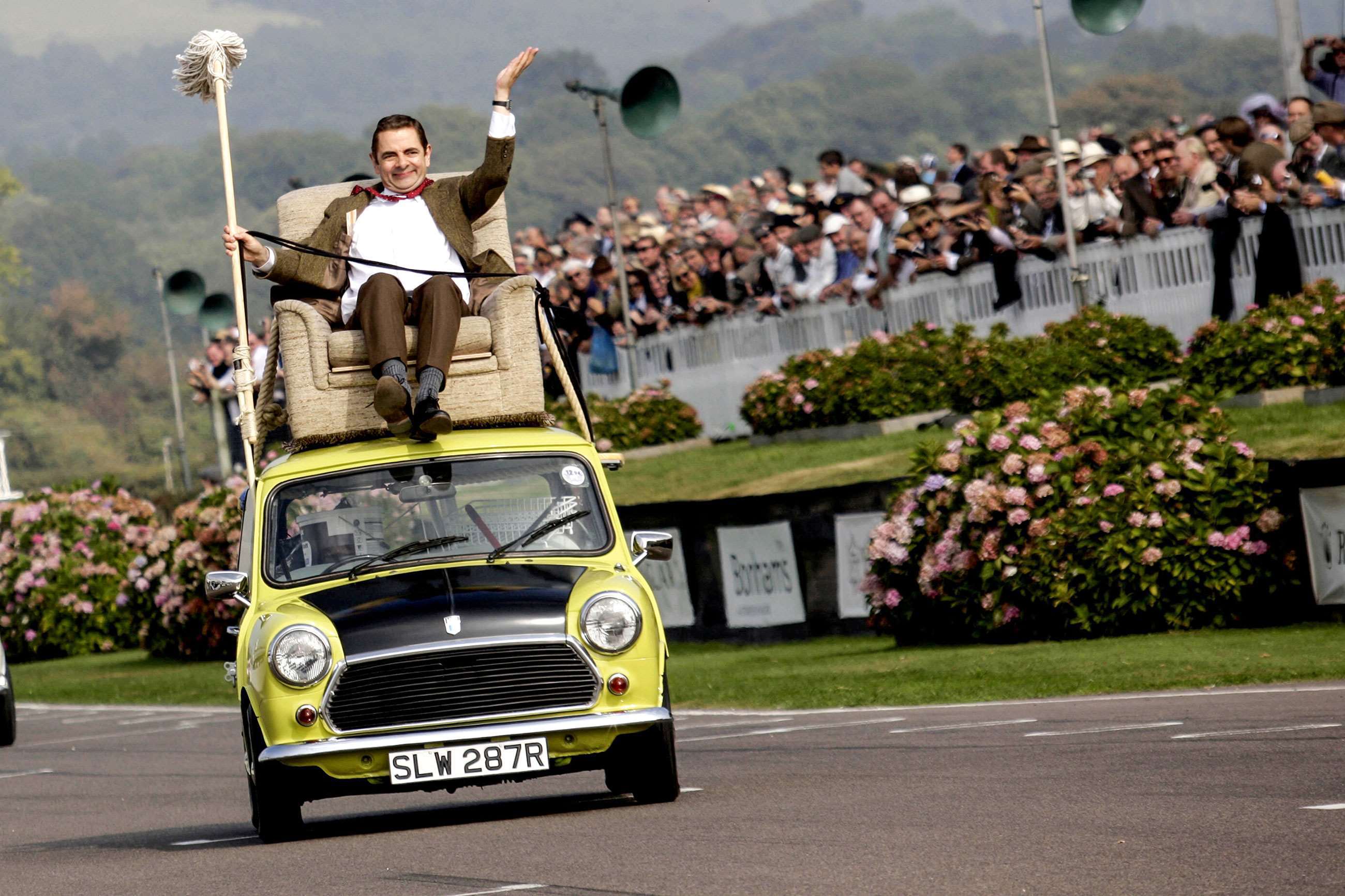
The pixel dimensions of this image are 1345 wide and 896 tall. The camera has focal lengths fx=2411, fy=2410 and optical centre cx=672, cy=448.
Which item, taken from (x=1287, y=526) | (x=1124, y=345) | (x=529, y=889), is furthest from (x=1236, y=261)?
(x=529, y=889)

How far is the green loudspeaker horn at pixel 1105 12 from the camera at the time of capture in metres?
25.9

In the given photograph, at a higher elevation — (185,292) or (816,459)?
(185,292)

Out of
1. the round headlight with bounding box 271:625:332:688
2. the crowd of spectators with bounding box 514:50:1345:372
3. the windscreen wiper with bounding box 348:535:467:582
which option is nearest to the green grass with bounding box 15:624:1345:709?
the crowd of spectators with bounding box 514:50:1345:372

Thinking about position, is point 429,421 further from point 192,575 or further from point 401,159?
point 192,575

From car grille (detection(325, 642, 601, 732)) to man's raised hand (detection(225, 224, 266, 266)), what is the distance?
8.31ft

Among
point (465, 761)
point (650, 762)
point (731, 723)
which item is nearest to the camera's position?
point (465, 761)

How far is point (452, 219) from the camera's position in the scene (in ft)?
41.0

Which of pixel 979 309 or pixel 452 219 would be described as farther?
pixel 979 309

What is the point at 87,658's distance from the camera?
3962 cm

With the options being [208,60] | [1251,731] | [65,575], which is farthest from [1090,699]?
[65,575]

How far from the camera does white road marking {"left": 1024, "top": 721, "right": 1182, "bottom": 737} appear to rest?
1291 cm

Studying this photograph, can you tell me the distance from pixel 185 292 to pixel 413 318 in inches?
1429

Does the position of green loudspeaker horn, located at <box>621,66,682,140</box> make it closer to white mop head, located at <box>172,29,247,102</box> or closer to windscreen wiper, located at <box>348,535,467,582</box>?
white mop head, located at <box>172,29,247,102</box>

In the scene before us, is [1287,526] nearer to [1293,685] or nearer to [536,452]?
[1293,685]
